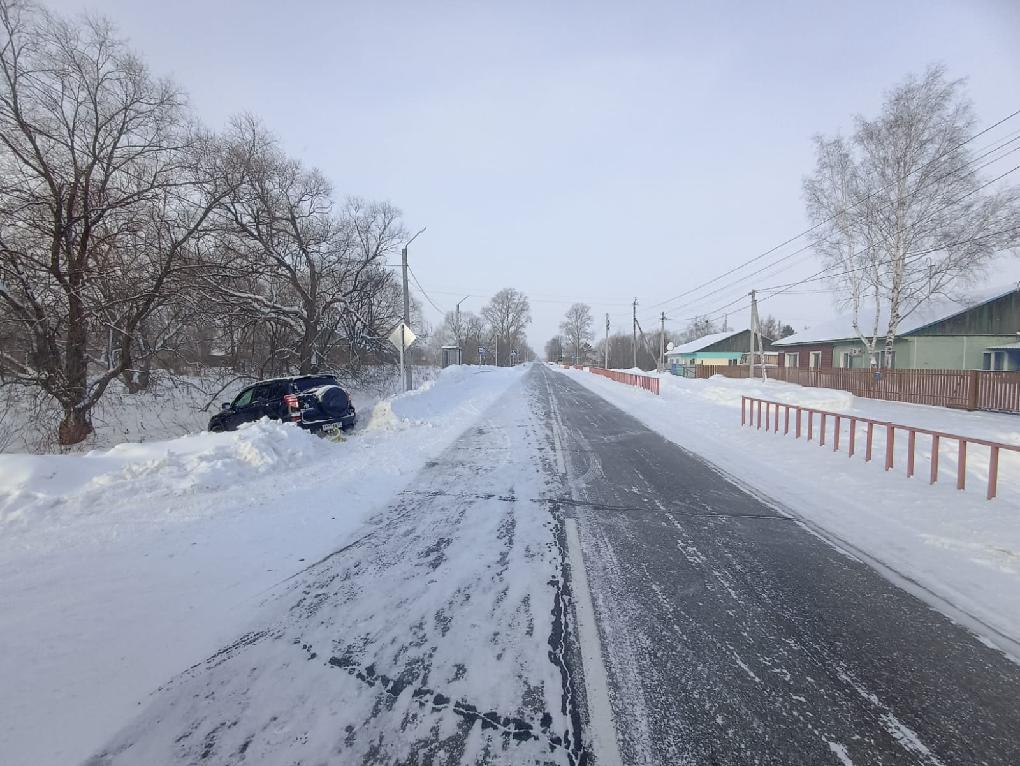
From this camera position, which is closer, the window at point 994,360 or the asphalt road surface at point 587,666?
the asphalt road surface at point 587,666

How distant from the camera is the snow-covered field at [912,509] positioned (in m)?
3.91

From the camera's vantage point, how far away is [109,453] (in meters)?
7.11

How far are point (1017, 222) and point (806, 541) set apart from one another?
24288 mm

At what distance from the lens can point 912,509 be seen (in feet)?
19.7

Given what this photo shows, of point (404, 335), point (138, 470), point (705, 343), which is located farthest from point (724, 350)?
point (138, 470)

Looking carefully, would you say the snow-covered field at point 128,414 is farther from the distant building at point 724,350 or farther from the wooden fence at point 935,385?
the distant building at point 724,350

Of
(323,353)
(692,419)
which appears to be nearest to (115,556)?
(692,419)

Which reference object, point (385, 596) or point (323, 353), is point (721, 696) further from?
point (323, 353)

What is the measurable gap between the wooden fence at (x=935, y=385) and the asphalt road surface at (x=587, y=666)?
60.8ft

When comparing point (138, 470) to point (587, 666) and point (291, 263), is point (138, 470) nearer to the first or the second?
point (587, 666)

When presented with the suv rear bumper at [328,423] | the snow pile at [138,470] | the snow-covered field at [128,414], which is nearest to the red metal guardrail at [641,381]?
the snow-covered field at [128,414]

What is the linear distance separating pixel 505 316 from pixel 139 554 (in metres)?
104

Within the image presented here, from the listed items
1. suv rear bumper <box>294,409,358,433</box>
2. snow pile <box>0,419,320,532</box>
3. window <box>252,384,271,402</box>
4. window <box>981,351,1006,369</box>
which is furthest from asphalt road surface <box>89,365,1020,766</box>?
window <box>981,351,1006,369</box>

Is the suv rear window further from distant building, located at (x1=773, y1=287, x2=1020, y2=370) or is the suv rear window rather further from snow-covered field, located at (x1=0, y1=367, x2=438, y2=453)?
distant building, located at (x1=773, y1=287, x2=1020, y2=370)
